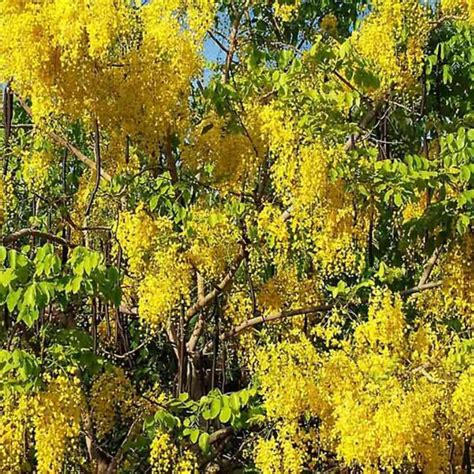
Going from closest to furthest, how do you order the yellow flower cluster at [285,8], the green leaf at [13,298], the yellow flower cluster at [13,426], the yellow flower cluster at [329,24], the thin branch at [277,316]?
the green leaf at [13,298] < the yellow flower cluster at [13,426] < the thin branch at [277,316] < the yellow flower cluster at [285,8] < the yellow flower cluster at [329,24]

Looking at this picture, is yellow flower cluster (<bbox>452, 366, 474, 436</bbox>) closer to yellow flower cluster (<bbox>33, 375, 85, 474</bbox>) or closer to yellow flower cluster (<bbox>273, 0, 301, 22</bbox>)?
yellow flower cluster (<bbox>33, 375, 85, 474</bbox>)

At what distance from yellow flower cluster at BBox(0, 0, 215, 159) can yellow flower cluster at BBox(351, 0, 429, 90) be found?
652 millimetres

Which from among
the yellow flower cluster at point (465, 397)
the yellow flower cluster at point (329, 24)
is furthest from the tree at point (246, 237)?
the yellow flower cluster at point (329, 24)

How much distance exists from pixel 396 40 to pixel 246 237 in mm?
956

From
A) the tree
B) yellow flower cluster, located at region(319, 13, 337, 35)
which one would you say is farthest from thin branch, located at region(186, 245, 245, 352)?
yellow flower cluster, located at region(319, 13, 337, 35)

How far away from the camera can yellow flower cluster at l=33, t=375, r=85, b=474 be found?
248cm

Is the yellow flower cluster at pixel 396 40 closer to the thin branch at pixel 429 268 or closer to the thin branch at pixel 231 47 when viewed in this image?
the thin branch at pixel 231 47

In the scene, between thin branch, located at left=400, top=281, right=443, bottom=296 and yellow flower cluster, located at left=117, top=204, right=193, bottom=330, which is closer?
yellow flower cluster, located at left=117, top=204, right=193, bottom=330

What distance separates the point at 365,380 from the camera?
2.70 metres

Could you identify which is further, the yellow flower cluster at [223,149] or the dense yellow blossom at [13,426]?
the yellow flower cluster at [223,149]

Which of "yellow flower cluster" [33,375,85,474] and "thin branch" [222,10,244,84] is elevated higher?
"thin branch" [222,10,244,84]

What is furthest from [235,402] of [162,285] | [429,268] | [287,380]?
[429,268]

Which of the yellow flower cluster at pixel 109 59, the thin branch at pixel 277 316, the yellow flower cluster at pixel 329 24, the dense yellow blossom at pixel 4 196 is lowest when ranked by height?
the thin branch at pixel 277 316

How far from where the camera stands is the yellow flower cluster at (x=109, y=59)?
8.55ft
